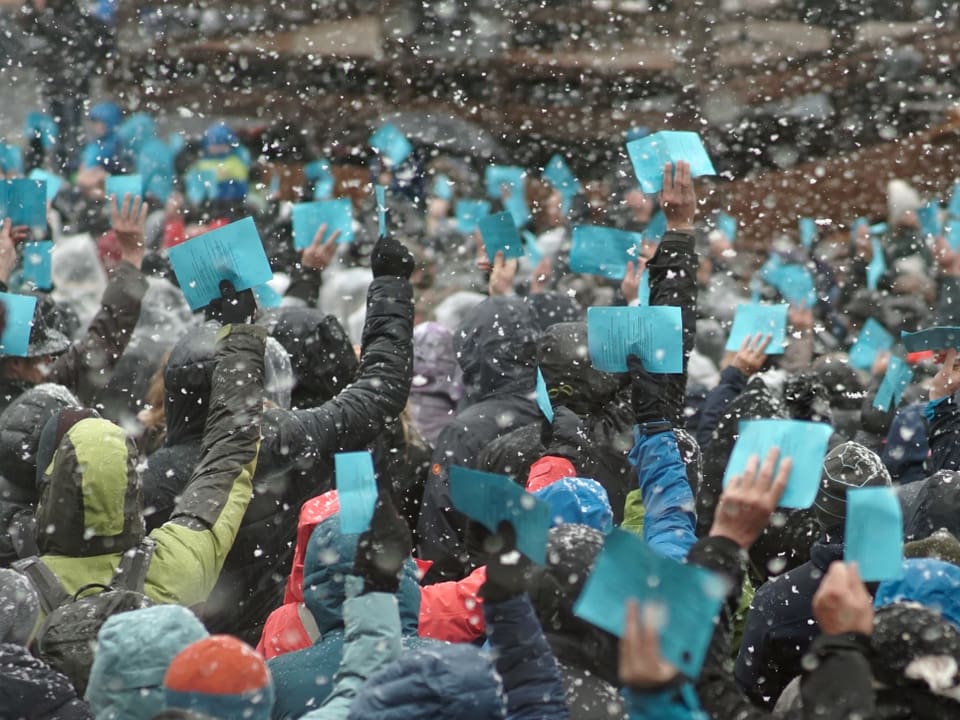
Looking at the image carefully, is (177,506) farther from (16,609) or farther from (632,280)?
(632,280)

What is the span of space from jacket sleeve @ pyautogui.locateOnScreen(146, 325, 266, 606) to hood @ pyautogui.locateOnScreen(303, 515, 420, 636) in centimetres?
44

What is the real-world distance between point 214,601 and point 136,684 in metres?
1.32

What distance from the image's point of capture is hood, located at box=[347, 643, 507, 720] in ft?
8.11

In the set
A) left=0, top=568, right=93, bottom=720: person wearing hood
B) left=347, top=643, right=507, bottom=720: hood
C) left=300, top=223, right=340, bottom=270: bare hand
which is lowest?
left=0, top=568, right=93, bottom=720: person wearing hood

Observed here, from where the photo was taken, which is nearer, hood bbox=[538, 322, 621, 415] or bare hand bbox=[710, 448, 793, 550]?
bare hand bbox=[710, 448, 793, 550]

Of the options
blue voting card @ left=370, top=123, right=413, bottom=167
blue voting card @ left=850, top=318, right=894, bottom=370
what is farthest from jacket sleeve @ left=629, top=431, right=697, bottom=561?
blue voting card @ left=370, top=123, right=413, bottom=167

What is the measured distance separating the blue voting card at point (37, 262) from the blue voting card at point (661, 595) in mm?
3685

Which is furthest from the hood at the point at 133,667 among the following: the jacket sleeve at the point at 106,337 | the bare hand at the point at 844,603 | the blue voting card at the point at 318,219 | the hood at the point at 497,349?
the blue voting card at the point at 318,219

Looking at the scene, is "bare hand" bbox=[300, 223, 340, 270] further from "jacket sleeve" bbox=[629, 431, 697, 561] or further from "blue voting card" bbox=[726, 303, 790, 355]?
"jacket sleeve" bbox=[629, 431, 697, 561]

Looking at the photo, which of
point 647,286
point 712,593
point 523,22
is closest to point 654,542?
point 647,286

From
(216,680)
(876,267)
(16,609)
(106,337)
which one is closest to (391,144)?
(876,267)

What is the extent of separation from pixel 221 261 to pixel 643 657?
2.01m

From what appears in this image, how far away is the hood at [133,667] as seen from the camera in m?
2.52

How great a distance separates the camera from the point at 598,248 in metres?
4.86
